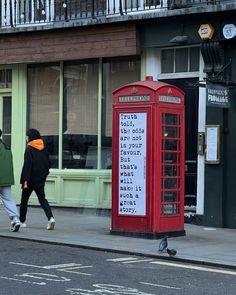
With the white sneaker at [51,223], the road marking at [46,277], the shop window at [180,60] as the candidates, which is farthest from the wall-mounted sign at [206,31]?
the road marking at [46,277]

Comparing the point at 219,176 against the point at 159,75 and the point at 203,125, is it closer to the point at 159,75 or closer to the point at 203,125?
the point at 203,125

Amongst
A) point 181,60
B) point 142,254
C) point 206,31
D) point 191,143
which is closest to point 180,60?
point 181,60

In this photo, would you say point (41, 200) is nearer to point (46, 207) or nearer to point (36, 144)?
point (46, 207)

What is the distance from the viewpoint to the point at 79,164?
14.9 metres

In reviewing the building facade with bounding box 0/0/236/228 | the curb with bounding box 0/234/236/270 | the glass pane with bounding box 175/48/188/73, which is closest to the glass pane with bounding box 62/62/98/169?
the building facade with bounding box 0/0/236/228

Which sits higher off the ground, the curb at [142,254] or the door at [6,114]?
the door at [6,114]

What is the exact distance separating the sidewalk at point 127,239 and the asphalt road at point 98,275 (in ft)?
0.96

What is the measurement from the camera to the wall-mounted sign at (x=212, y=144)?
12.6 m

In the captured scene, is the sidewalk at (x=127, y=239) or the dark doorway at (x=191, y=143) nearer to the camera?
the sidewalk at (x=127, y=239)

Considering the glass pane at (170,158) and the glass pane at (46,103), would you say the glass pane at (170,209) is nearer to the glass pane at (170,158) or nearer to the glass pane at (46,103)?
the glass pane at (170,158)

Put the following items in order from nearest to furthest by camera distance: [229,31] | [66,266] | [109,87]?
[66,266]
[229,31]
[109,87]

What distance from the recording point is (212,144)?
1266 cm

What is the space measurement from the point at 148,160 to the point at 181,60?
3.49 meters

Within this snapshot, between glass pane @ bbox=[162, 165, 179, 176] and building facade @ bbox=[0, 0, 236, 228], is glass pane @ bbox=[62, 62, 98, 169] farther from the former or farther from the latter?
glass pane @ bbox=[162, 165, 179, 176]
